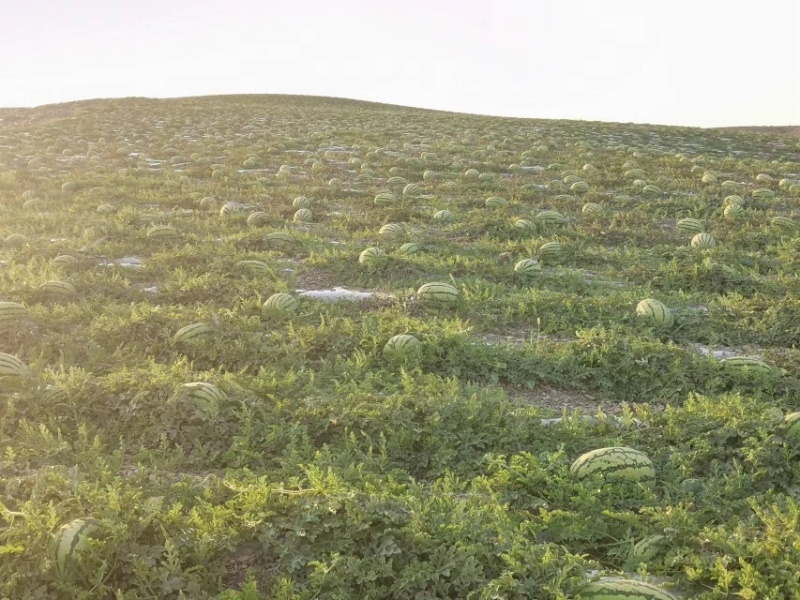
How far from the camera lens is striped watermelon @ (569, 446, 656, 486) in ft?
12.4

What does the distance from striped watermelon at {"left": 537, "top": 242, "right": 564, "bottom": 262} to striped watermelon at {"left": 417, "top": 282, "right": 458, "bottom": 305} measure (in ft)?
7.59

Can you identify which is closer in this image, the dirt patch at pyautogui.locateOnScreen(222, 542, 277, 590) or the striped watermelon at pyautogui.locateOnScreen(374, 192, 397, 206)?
the dirt patch at pyautogui.locateOnScreen(222, 542, 277, 590)

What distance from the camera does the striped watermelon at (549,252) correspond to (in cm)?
860

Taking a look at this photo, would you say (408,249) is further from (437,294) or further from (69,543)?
(69,543)

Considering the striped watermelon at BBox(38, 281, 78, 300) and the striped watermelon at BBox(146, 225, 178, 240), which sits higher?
the striped watermelon at BBox(146, 225, 178, 240)

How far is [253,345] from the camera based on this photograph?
5500 mm

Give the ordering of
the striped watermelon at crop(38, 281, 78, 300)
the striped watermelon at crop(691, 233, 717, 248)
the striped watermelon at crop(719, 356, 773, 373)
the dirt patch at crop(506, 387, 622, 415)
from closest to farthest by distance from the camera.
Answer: the dirt patch at crop(506, 387, 622, 415)
the striped watermelon at crop(719, 356, 773, 373)
the striped watermelon at crop(38, 281, 78, 300)
the striped watermelon at crop(691, 233, 717, 248)

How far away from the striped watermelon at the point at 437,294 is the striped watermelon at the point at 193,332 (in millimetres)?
2263

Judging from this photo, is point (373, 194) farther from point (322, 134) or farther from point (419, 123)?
point (419, 123)

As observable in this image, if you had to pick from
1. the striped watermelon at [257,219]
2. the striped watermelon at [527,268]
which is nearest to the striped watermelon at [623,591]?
the striped watermelon at [527,268]

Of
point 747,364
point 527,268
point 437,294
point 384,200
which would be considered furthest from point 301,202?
point 747,364

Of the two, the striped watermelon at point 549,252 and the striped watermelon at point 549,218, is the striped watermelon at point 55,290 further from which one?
the striped watermelon at point 549,218

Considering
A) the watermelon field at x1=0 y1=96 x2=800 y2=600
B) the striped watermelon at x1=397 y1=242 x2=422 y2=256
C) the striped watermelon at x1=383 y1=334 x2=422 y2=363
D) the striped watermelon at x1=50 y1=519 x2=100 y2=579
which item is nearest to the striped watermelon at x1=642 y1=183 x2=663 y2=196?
the watermelon field at x1=0 y1=96 x2=800 y2=600

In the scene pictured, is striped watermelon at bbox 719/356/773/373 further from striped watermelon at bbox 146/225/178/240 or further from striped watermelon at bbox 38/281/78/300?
striped watermelon at bbox 146/225/178/240
